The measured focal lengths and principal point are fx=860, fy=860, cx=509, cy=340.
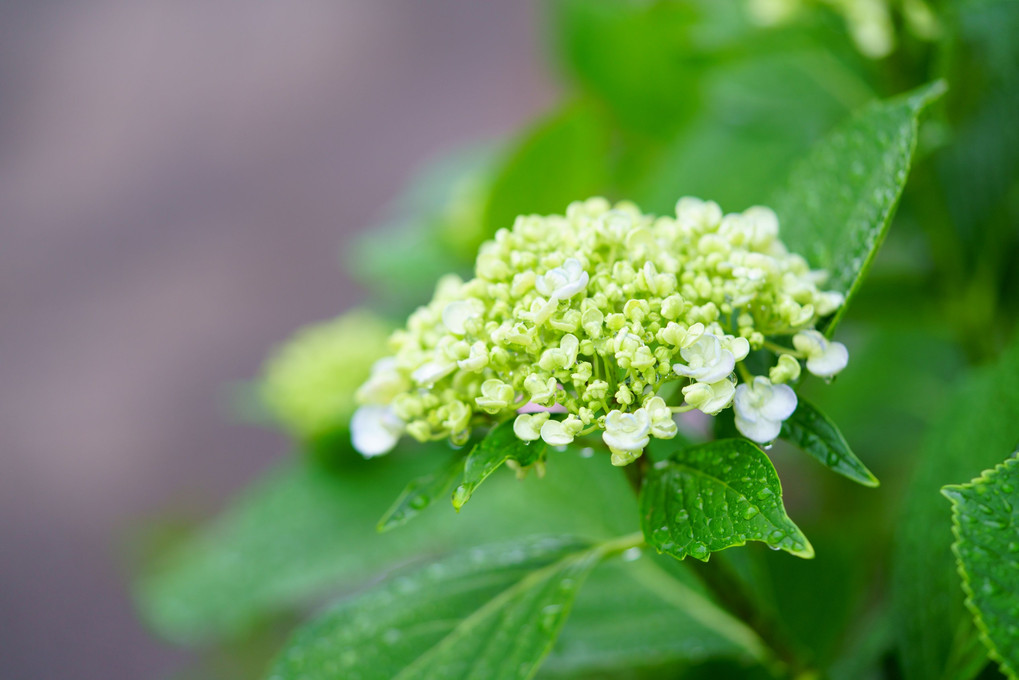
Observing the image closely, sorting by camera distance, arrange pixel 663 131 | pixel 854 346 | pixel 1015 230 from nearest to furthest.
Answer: pixel 1015 230
pixel 663 131
pixel 854 346

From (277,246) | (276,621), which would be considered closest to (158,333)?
(277,246)

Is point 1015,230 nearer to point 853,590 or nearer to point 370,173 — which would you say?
point 853,590

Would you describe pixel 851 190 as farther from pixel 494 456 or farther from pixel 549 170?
pixel 549 170

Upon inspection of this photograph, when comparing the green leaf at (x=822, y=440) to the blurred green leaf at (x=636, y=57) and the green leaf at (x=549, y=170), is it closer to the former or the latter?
the green leaf at (x=549, y=170)

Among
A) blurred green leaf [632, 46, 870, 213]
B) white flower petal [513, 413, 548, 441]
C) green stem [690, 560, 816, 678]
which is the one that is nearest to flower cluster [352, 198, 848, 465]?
white flower petal [513, 413, 548, 441]

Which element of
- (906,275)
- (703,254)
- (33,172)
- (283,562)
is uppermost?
(33,172)

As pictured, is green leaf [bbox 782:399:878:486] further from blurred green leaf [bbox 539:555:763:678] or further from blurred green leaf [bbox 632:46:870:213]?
blurred green leaf [bbox 632:46:870:213]

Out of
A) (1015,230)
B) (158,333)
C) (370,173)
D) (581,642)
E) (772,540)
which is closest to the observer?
(772,540)
